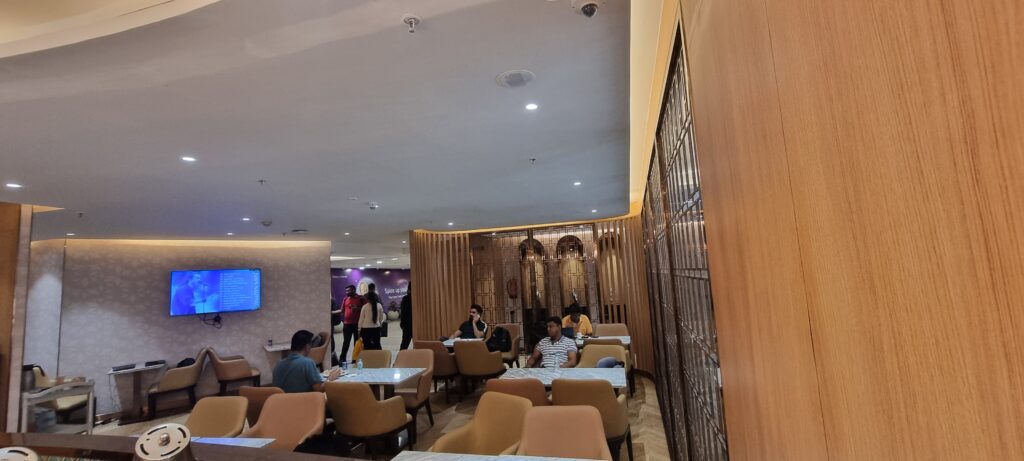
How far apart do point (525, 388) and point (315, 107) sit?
7.89 ft

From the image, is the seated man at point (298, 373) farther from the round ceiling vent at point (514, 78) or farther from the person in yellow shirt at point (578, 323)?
the person in yellow shirt at point (578, 323)

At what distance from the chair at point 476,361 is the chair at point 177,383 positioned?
14.4 feet

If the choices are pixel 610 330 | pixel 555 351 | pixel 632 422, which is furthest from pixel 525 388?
pixel 610 330

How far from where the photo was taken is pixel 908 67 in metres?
0.45

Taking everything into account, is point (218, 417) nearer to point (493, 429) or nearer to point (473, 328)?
point (493, 429)

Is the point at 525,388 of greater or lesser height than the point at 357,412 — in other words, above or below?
above

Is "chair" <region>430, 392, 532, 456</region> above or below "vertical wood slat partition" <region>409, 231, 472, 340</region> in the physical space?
below

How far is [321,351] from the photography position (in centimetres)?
868

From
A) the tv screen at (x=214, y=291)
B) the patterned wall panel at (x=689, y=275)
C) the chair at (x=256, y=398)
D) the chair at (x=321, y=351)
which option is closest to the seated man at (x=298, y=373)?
the chair at (x=256, y=398)

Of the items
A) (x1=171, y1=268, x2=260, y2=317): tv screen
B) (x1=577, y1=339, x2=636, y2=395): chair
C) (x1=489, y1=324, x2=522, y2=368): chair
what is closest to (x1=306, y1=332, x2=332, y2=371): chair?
(x1=171, y1=268, x2=260, y2=317): tv screen

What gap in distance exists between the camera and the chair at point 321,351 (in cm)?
852

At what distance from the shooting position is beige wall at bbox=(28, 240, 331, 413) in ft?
23.2

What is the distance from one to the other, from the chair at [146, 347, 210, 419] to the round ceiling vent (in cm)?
733

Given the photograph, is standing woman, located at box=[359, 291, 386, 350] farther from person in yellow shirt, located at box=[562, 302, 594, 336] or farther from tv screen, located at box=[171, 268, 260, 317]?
person in yellow shirt, located at box=[562, 302, 594, 336]
